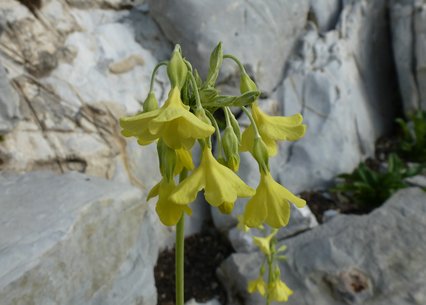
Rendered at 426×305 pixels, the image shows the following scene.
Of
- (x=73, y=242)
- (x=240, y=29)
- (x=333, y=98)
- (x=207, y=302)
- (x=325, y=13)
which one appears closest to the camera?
(x=73, y=242)

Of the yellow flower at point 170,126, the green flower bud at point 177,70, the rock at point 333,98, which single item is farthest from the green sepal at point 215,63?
the rock at point 333,98

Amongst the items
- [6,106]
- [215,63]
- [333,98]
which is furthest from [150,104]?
[333,98]

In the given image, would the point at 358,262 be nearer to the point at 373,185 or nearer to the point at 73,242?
the point at 373,185

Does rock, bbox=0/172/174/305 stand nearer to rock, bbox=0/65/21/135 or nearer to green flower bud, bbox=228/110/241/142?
rock, bbox=0/65/21/135

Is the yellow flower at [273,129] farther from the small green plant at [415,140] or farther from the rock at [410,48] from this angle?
the rock at [410,48]

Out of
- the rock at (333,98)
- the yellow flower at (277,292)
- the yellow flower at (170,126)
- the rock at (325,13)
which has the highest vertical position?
the rock at (325,13)

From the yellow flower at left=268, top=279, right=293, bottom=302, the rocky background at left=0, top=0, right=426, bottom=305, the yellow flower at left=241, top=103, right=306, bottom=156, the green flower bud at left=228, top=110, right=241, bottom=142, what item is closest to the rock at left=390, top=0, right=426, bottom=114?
the rocky background at left=0, top=0, right=426, bottom=305

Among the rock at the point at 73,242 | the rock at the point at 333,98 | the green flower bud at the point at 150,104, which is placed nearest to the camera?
the green flower bud at the point at 150,104
